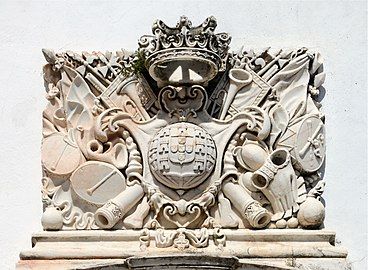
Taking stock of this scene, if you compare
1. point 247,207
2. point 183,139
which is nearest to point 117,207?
point 183,139

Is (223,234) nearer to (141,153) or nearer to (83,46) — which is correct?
(141,153)

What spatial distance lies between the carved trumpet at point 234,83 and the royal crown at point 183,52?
175mm

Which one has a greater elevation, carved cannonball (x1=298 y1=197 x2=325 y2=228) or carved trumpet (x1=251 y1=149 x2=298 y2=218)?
carved trumpet (x1=251 y1=149 x2=298 y2=218)

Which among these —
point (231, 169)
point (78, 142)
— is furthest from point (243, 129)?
point (78, 142)

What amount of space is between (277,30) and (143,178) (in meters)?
1.15

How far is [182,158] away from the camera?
7.30m

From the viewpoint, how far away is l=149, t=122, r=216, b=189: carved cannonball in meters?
7.30

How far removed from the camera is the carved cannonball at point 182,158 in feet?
24.0

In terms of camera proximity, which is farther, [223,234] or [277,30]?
[277,30]

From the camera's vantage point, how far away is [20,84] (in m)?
7.70

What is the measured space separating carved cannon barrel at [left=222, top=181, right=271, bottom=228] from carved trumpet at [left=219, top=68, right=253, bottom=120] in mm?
426

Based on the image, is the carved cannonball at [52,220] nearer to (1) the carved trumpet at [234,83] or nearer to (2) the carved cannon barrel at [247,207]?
(2) the carved cannon barrel at [247,207]

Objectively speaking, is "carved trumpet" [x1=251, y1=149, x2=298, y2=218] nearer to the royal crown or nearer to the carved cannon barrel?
the carved cannon barrel

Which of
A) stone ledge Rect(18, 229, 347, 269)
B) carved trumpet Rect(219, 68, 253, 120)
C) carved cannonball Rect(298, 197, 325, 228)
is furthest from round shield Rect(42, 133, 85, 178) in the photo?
carved cannonball Rect(298, 197, 325, 228)
